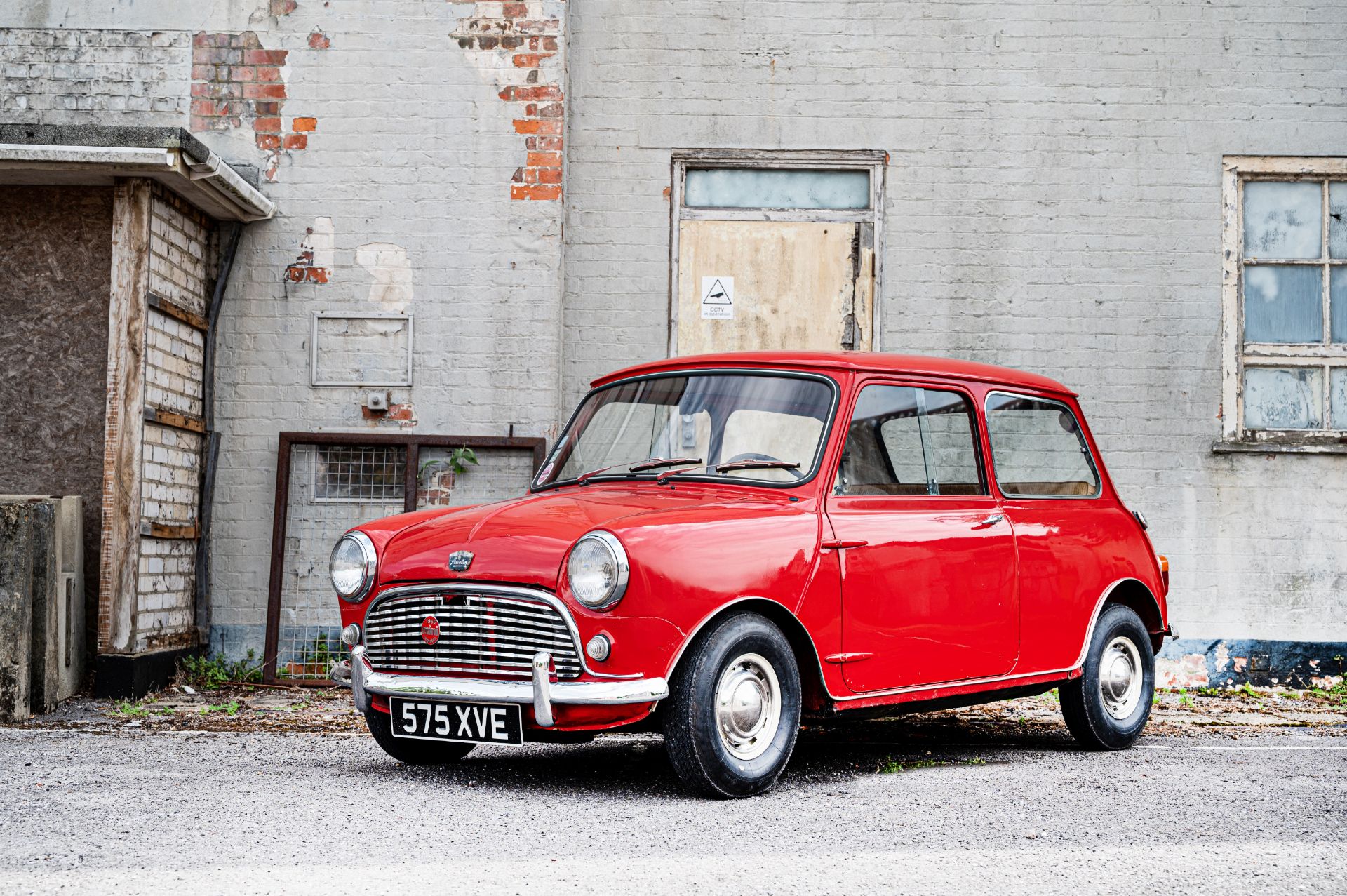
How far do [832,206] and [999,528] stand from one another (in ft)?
13.3

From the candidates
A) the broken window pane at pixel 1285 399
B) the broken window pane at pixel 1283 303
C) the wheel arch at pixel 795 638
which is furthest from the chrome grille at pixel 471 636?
the broken window pane at pixel 1283 303

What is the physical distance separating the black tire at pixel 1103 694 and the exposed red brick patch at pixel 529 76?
14.4 ft

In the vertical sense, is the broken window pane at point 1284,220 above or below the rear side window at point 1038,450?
above

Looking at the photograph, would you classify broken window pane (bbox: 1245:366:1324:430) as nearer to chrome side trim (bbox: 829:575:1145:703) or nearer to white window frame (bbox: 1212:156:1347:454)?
white window frame (bbox: 1212:156:1347:454)

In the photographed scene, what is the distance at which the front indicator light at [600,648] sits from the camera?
453cm

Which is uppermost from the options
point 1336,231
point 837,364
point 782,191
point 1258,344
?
point 782,191

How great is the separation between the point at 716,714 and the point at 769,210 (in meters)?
5.24

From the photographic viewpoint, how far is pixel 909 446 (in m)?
5.52

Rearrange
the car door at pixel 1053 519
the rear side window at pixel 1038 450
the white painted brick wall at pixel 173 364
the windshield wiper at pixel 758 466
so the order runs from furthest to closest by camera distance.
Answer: the white painted brick wall at pixel 173 364 → the rear side window at pixel 1038 450 → the car door at pixel 1053 519 → the windshield wiper at pixel 758 466

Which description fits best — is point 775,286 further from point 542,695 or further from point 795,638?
point 542,695

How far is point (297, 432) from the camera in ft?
29.0

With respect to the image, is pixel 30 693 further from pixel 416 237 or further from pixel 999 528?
pixel 999 528

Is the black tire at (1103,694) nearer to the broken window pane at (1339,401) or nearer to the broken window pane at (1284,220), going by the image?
the broken window pane at (1339,401)

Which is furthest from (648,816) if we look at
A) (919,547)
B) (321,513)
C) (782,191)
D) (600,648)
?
(782,191)
